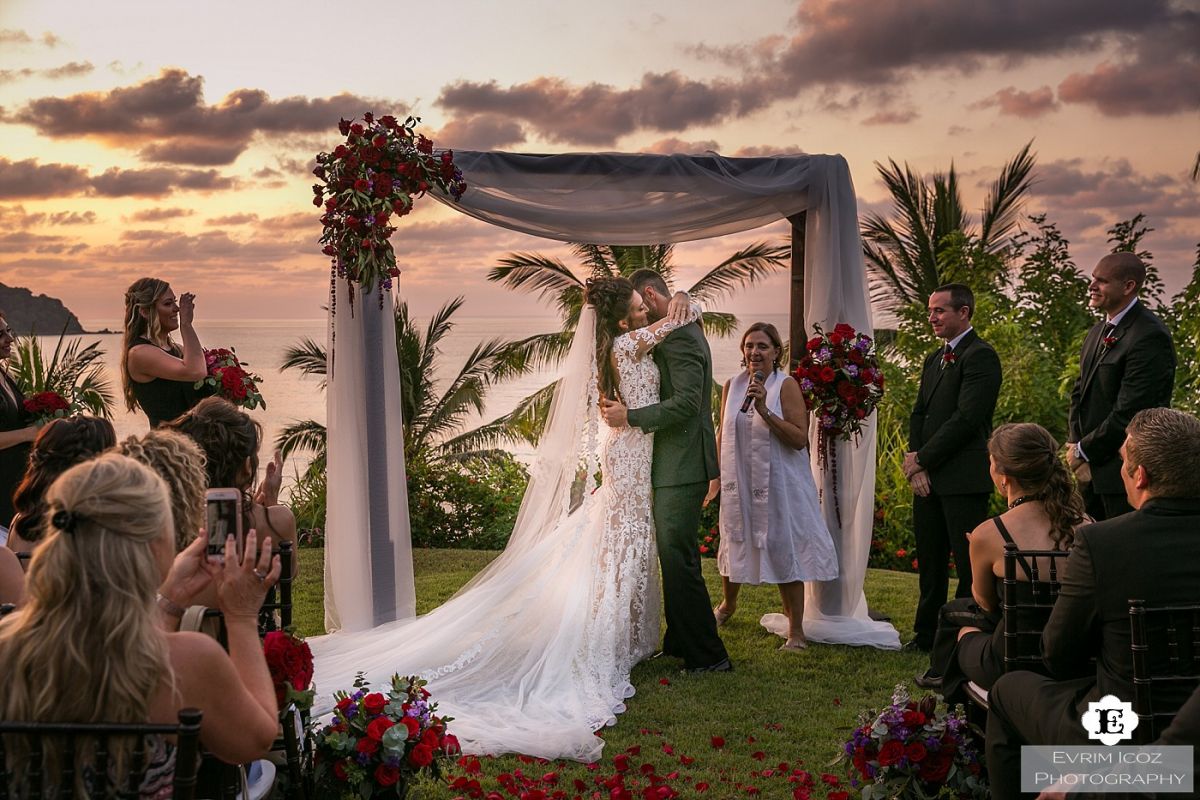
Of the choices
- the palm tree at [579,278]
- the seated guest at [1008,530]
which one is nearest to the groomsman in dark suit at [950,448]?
the seated guest at [1008,530]

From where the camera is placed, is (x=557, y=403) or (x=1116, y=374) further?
(x=557, y=403)

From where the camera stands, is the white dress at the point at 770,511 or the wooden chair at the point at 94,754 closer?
the wooden chair at the point at 94,754

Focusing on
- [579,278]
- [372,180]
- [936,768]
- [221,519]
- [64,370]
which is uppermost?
[579,278]

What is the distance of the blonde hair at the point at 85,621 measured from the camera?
6.60 ft

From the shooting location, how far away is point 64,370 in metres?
11.2

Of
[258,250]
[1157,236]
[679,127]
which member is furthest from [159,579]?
[258,250]

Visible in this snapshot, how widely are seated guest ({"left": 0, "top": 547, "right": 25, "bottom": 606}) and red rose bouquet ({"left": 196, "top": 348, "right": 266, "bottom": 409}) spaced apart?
2679mm

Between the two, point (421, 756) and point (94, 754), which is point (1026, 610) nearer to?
point (421, 756)

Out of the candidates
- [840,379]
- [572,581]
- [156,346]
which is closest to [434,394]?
[572,581]

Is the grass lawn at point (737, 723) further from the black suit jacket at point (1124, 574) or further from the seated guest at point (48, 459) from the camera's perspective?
the seated guest at point (48, 459)

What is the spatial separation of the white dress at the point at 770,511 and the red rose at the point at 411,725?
3.13m

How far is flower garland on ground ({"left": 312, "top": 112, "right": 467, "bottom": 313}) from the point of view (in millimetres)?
6039

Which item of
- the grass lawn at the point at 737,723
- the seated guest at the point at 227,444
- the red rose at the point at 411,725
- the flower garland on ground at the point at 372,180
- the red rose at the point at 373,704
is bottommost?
the grass lawn at the point at 737,723

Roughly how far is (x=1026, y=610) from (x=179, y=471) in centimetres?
276
